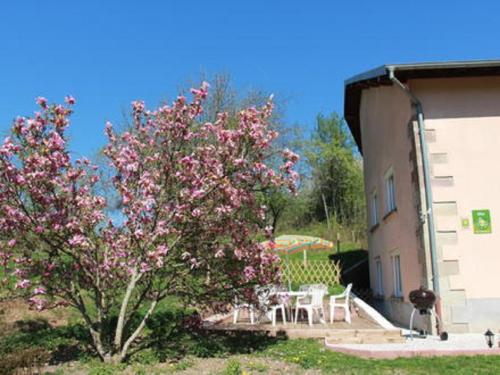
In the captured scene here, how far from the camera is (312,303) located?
10.6m

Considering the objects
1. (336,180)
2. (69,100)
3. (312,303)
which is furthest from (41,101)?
(336,180)

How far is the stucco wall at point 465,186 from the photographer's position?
9.10 m

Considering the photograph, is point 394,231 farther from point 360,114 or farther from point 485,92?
point 360,114

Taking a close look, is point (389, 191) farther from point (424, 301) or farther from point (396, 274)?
point (424, 301)

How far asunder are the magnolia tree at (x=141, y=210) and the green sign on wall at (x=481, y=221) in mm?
4264

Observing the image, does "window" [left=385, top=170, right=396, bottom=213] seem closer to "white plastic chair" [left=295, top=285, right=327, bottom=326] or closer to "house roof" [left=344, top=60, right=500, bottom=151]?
"house roof" [left=344, top=60, right=500, bottom=151]

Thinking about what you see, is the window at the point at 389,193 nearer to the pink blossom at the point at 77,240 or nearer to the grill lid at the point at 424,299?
the grill lid at the point at 424,299

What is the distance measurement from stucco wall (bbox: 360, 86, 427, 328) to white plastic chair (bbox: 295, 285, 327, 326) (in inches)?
71.6

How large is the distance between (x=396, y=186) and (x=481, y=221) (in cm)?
229

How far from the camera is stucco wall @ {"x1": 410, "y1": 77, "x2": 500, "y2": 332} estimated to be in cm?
910

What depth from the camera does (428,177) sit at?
374 inches

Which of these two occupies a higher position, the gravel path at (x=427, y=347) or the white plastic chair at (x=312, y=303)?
the white plastic chair at (x=312, y=303)

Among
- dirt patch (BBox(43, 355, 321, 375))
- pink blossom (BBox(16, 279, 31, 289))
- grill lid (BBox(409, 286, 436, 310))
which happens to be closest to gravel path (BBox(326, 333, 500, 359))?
grill lid (BBox(409, 286, 436, 310))

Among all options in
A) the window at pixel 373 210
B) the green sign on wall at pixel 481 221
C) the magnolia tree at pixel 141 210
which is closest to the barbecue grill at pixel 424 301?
the green sign on wall at pixel 481 221
